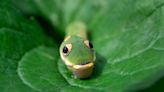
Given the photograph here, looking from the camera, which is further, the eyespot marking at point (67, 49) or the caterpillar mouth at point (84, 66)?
the eyespot marking at point (67, 49)

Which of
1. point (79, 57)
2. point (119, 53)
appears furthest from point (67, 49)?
point (119, 53)

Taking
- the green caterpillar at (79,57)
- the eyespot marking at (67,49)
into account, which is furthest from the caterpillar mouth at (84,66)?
the eyespot marking at (67,49)

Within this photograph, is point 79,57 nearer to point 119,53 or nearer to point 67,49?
point 67,49

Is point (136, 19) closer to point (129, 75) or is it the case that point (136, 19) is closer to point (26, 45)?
point (129, 75)

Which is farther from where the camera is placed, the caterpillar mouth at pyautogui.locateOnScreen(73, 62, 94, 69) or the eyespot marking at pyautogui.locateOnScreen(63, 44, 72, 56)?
the eyespot marking at pyautogui.locateOnScreen(63, 44, 72, 56)

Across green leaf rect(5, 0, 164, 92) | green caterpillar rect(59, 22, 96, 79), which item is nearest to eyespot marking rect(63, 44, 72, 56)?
green caterpillar rect(59, 22, 96, 79)

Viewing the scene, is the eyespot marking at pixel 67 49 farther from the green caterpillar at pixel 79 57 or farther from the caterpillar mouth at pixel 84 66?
the caterpillar mouth at pixel 84 66

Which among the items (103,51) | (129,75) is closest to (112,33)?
(103,51)

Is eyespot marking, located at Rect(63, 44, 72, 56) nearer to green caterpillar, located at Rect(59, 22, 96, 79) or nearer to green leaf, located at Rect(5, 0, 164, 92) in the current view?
green caterpillar, located at Rect(59, 22, 96, 79)

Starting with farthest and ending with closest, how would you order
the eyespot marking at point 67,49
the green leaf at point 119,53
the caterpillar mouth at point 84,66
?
1. the eyespot marking at point 67,49
2. the caterpillar mouth at point 84,66
3. the green leaf at point 119,53
